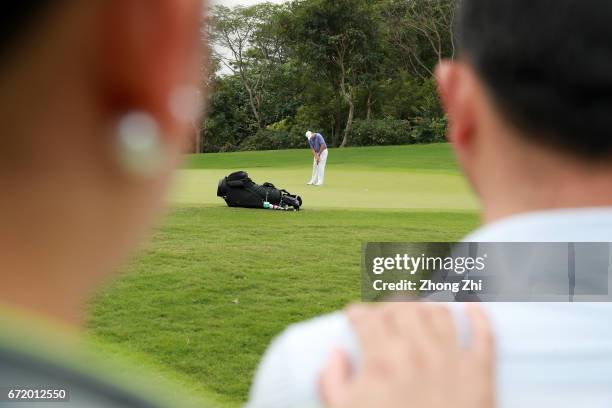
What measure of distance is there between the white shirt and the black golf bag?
7.59m

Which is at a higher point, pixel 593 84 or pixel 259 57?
pixel 259 57

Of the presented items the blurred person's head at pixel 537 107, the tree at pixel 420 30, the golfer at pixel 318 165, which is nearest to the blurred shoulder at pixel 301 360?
the blurred person's head at pixel 537 107

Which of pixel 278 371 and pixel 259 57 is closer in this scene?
pixel 278 371

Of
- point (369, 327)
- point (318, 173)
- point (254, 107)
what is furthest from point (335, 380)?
point (254, 107)

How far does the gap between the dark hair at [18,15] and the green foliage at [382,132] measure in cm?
2441

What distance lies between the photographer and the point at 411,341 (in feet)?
2.17

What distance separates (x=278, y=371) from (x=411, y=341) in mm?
126

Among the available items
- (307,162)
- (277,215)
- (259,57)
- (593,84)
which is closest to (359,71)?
(259,57)

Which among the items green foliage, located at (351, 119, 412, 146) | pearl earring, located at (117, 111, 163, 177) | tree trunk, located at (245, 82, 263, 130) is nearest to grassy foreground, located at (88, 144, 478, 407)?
pearl earring, located at (117, 111, 163, 177)

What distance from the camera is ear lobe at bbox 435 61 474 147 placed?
2.77 ft

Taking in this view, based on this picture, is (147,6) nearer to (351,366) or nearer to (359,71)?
(351,366)

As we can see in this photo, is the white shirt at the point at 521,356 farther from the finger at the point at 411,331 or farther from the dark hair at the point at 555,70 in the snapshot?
the dark hair at the point at 555,70

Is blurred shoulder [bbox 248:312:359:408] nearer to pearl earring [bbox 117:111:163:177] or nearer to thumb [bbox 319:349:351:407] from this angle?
thumb [bbox 319:349:351:407]

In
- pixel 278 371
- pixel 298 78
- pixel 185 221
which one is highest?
pixel 298 78
